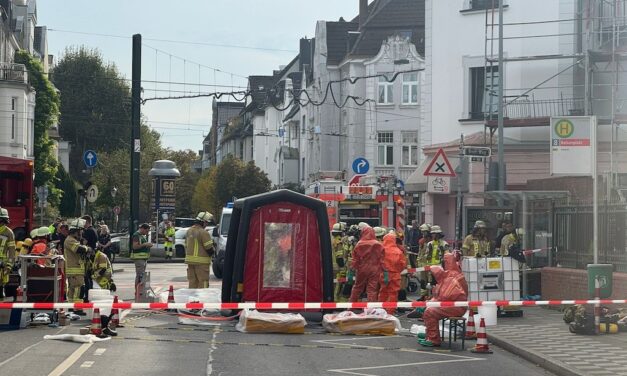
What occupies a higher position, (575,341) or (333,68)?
(333,68)

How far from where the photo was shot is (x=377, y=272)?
65.6 ft

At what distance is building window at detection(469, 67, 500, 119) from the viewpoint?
39.1 metres

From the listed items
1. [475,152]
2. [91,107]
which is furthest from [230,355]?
[91,107]

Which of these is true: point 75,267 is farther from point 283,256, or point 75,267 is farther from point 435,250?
point 435,250

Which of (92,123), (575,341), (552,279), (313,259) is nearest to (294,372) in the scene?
(575,341)

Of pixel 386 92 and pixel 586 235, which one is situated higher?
pixel 386 92

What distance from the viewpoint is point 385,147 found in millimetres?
58469

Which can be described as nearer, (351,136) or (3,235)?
(3,235)

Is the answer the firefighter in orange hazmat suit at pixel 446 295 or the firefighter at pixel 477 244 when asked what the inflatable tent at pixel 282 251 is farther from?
the firefighter at pixel 477 244

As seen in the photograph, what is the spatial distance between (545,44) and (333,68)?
27470 mm

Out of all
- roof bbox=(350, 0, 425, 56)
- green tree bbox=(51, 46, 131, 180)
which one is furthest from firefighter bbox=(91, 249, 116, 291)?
green tree bbox=(51, 46, 131, 180)

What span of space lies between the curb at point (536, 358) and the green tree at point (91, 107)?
69.5 metres

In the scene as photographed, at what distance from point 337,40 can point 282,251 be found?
47323 mm

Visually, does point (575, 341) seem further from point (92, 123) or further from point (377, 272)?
point (92, 123)
